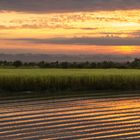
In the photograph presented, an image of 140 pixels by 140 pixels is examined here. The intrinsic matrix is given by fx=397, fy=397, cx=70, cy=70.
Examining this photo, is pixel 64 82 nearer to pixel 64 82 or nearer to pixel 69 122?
pixel 64 82

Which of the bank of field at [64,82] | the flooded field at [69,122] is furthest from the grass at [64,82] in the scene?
the flooded field at [69,122]

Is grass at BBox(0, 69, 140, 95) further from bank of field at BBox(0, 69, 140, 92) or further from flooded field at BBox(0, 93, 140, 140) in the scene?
flooded field at BBox(0, 93, 140, 140)

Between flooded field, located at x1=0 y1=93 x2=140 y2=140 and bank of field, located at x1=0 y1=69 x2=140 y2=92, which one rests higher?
bank of field, located at x1=0 y1=69 x2=140 y2=92

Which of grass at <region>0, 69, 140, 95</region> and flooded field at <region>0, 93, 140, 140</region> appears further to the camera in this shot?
grass at <region>0, 69, 140, 95</region>

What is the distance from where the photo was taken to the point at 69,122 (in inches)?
472

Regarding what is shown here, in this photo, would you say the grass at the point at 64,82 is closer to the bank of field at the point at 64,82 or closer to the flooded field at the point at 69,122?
the bank of field at the point at 64,82

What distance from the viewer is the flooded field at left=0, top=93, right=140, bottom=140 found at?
1002cm

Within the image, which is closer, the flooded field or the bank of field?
the flooded field

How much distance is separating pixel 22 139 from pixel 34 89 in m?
14.9

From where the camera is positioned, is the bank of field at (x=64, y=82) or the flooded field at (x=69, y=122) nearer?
the flooded field at (x=69, y=122)

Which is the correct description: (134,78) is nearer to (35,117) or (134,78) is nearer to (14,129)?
(35,117)

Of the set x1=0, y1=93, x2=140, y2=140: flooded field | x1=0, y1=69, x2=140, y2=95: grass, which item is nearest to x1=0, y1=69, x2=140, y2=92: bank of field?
x1=0, y1=69, x2=140, y2=95: grass

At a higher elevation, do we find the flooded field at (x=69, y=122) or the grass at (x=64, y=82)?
the grass at (x=64, y=82)

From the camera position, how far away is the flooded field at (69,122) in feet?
32.9
